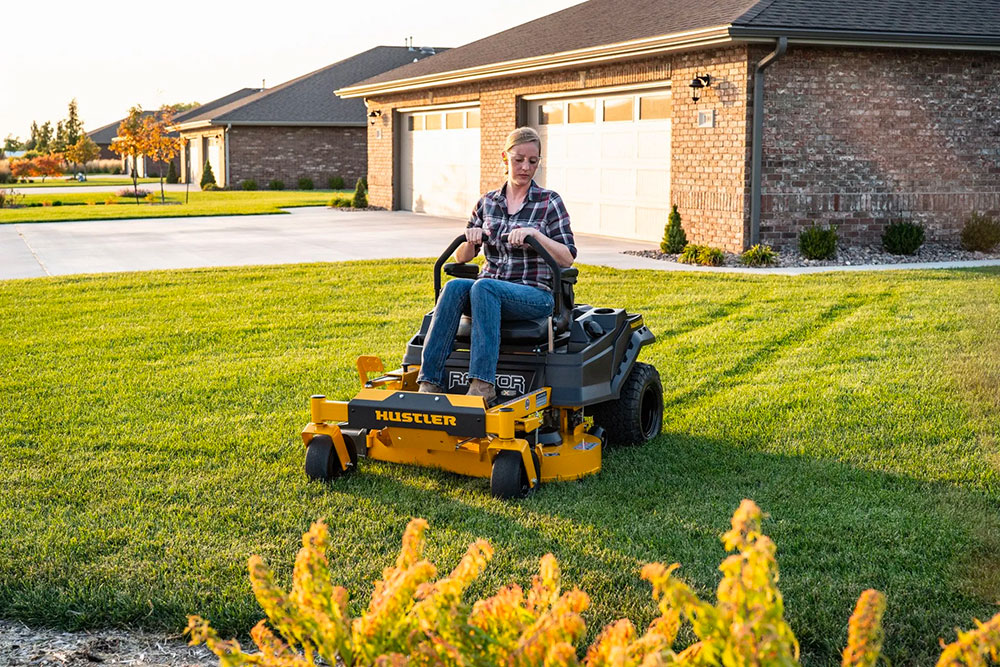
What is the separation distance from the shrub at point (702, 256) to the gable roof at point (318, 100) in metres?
28.8

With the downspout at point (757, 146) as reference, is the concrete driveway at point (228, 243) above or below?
below

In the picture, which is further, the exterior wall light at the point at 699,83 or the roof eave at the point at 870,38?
the exterior wall light at the point at 699,83

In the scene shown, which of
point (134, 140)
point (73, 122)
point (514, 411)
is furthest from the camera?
point (73, 122)

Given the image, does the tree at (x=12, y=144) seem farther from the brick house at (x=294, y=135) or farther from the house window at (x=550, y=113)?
the house window at (x=550, y=113)

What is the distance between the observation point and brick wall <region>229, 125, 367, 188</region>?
42281 mm

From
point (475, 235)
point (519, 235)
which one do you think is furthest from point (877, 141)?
point (519, 235)

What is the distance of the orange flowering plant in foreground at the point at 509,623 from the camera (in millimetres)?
1791

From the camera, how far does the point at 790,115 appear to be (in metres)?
14.4

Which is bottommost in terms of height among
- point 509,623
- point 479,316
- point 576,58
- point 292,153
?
point 509,623

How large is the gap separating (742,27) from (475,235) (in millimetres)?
9310

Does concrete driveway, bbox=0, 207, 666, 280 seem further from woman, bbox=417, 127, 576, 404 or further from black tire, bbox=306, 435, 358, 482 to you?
black tire, bbox=306, 435, 358, 482

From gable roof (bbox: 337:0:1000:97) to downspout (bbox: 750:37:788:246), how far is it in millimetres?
526

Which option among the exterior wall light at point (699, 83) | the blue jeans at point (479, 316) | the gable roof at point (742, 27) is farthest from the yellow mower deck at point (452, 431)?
the exterior wall light at point (699, 83)

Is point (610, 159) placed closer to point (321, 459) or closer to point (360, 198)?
point (360, 198)
